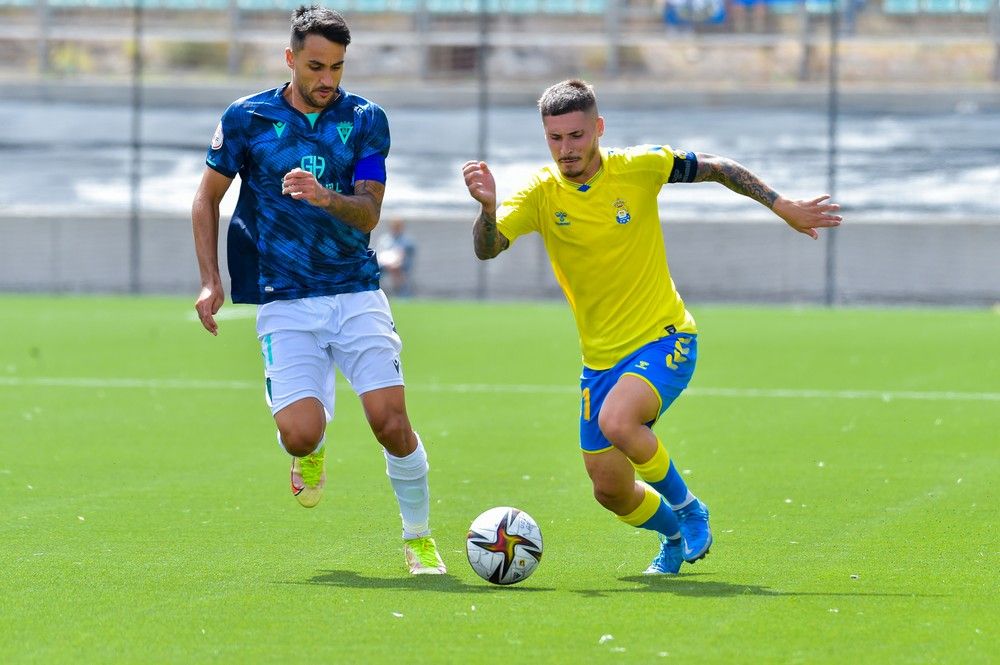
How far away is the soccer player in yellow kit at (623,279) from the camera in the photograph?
6805mm

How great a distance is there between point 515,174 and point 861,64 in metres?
8.79

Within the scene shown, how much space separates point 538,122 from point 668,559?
90.0ft

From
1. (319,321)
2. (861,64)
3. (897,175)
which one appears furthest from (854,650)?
(861,64)

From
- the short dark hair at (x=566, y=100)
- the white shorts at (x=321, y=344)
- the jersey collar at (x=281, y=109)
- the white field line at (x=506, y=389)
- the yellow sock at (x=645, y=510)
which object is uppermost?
the short dark hair at (x=566, y=100)

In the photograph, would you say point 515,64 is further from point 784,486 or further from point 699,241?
point 784,486

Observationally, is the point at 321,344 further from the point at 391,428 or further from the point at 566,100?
the point at 566,100

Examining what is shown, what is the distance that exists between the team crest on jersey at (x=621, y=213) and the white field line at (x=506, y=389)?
681cm

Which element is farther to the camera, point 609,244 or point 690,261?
point 690,261

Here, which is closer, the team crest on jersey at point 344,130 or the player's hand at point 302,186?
the player's hand at point 302,186

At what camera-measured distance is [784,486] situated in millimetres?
9148

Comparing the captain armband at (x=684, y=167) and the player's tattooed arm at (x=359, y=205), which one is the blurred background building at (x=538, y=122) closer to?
the captain armband at (x=684, y=167)

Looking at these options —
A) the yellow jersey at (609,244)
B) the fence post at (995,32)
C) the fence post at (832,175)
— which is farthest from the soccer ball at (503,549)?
the fence post at (995,32)

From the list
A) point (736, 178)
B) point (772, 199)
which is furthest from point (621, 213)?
point (772, 199)

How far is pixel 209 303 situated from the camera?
707 cm
